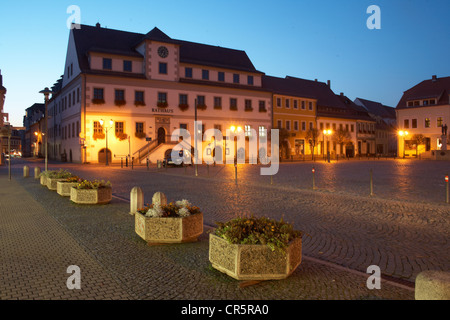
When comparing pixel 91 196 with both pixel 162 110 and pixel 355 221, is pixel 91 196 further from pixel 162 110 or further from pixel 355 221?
pixel 162 110

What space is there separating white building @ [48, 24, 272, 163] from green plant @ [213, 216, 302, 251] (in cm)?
3387

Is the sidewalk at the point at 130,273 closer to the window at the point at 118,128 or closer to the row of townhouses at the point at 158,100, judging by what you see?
the row of townhouses at the point at 158,100

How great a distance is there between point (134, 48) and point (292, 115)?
25808mm

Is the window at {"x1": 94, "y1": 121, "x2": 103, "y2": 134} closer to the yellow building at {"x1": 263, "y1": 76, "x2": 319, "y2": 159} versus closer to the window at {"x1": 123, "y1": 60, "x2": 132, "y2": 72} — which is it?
the window at {"x1": 123, "y1": 60, "x2": 132, "y2": 72}

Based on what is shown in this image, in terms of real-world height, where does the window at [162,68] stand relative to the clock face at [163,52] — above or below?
below

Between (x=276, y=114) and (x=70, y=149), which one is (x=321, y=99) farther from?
(x=70, y=149)

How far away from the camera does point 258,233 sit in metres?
4.94

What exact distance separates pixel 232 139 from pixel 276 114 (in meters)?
A: 9.80

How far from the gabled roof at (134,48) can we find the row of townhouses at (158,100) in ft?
0.39

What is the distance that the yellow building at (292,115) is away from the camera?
56.4m

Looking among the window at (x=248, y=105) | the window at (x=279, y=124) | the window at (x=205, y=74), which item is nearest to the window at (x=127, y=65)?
the window at (x=205, y=74)

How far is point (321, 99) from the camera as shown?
216 ft

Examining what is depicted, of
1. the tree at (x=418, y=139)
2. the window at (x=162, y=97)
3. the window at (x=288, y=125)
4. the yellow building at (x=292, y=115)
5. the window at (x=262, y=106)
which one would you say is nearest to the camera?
the window at (x=162, y=97)
